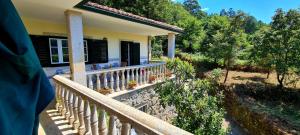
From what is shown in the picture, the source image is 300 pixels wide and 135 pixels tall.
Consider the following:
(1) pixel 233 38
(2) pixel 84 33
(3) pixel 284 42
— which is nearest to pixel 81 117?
(2) pixel 84 33

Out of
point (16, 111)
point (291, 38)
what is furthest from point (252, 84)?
point (16, 111)

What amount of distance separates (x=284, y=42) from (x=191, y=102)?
32.8 feet

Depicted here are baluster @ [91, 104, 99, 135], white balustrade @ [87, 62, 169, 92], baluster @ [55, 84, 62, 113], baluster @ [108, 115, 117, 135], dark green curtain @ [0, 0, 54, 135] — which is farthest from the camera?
white balustrade @ [87, 62, 169, 92]

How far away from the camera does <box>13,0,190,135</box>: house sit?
2.14 meters

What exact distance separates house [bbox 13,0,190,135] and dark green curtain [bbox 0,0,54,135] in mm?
881

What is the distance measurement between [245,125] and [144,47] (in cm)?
696

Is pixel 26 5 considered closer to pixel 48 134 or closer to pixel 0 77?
pixel 48 134

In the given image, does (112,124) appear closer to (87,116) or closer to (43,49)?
(87,116)

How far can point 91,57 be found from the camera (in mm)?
8508

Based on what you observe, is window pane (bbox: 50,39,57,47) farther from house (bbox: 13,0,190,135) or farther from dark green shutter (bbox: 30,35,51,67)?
dark green shutter (bbox: 30,35,51,67)

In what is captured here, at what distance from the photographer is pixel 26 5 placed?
4.50 m

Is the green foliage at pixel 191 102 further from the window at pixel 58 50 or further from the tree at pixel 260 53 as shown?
the tree at pixel 260 53

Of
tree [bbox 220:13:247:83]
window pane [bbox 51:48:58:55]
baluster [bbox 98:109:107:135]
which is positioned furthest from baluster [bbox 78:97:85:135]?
tree [bbox 220:13:247:83]

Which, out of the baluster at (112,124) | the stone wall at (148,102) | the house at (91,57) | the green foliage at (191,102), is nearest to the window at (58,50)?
the house at (91,57)
